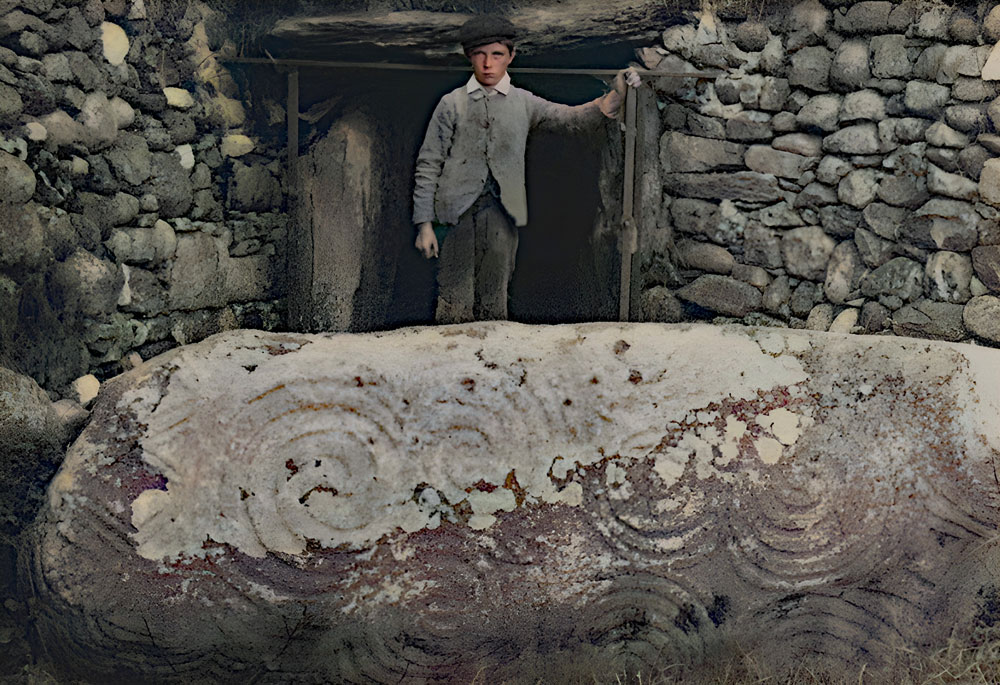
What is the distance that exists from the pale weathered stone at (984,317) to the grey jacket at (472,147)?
171 centimetres

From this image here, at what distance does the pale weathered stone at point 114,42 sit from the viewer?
2865 millimetres

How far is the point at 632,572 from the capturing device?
222 cm

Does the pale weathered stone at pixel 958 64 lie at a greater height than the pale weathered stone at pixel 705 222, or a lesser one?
greater

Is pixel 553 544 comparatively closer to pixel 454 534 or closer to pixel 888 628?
pixel 454 534

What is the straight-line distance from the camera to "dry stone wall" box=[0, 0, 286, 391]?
2.57 meters

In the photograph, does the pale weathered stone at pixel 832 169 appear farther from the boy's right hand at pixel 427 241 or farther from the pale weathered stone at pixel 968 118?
the boy's right hand at pixel 427 241

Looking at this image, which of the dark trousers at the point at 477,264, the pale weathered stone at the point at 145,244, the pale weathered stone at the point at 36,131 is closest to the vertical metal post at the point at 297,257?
the pale weathered stone at the point at 145,244

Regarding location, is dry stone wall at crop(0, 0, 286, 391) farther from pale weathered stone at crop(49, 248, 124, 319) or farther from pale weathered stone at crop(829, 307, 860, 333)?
pale weathered stone at crop(829, 307, 860, 333)

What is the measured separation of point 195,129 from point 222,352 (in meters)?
1.22

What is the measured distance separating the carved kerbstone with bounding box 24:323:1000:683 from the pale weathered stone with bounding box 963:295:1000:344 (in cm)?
107

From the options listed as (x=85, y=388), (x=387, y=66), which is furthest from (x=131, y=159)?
(x=387, y=66)

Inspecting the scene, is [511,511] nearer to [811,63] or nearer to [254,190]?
[254,190]

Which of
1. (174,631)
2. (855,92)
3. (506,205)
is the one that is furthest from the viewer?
(855,92)

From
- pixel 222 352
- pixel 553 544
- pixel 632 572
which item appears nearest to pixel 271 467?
pixel 222 352
